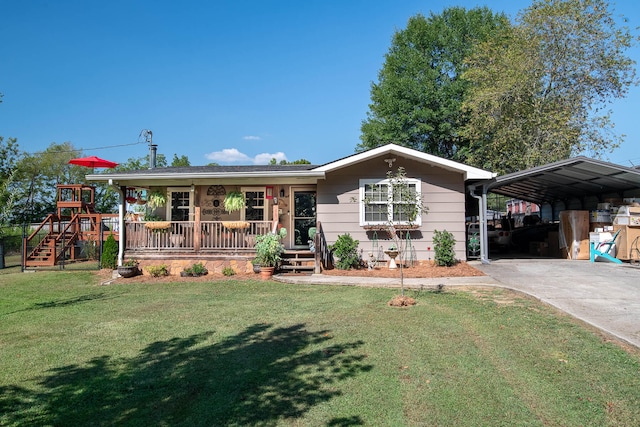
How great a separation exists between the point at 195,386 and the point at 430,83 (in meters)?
23.2

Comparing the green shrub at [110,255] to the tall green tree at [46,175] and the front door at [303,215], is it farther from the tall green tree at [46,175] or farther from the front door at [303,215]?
the tall green tree at [46,175]

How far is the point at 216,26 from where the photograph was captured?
14719 millimetres

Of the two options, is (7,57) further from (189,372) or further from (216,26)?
(189,372)

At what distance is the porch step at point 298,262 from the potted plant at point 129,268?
13.8 ft

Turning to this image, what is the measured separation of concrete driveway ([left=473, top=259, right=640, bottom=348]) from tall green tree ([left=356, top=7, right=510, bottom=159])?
46.1 ft

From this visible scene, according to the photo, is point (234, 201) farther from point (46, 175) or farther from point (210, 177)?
point (46, 175)

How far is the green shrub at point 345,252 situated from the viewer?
1065 centimetres

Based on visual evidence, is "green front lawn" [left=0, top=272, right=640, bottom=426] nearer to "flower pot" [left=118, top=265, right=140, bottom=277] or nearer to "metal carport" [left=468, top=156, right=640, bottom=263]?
"flower pot" [left=118, top=265, right=140, bottom=277]

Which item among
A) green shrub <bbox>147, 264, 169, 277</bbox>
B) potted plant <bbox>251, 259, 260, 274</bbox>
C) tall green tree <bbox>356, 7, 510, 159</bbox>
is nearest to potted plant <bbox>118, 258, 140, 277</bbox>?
green shrub <bbox>147, 264, 169, 277</bbox>

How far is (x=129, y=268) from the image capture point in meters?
10.8

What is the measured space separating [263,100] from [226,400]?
19.0 metres

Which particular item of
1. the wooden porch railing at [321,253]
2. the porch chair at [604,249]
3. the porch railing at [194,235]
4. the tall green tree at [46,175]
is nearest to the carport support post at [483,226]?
the porch chair at [604,249]

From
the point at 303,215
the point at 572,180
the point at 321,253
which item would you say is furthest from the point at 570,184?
the point at 303,215

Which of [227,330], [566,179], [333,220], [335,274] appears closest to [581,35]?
[566,179]
